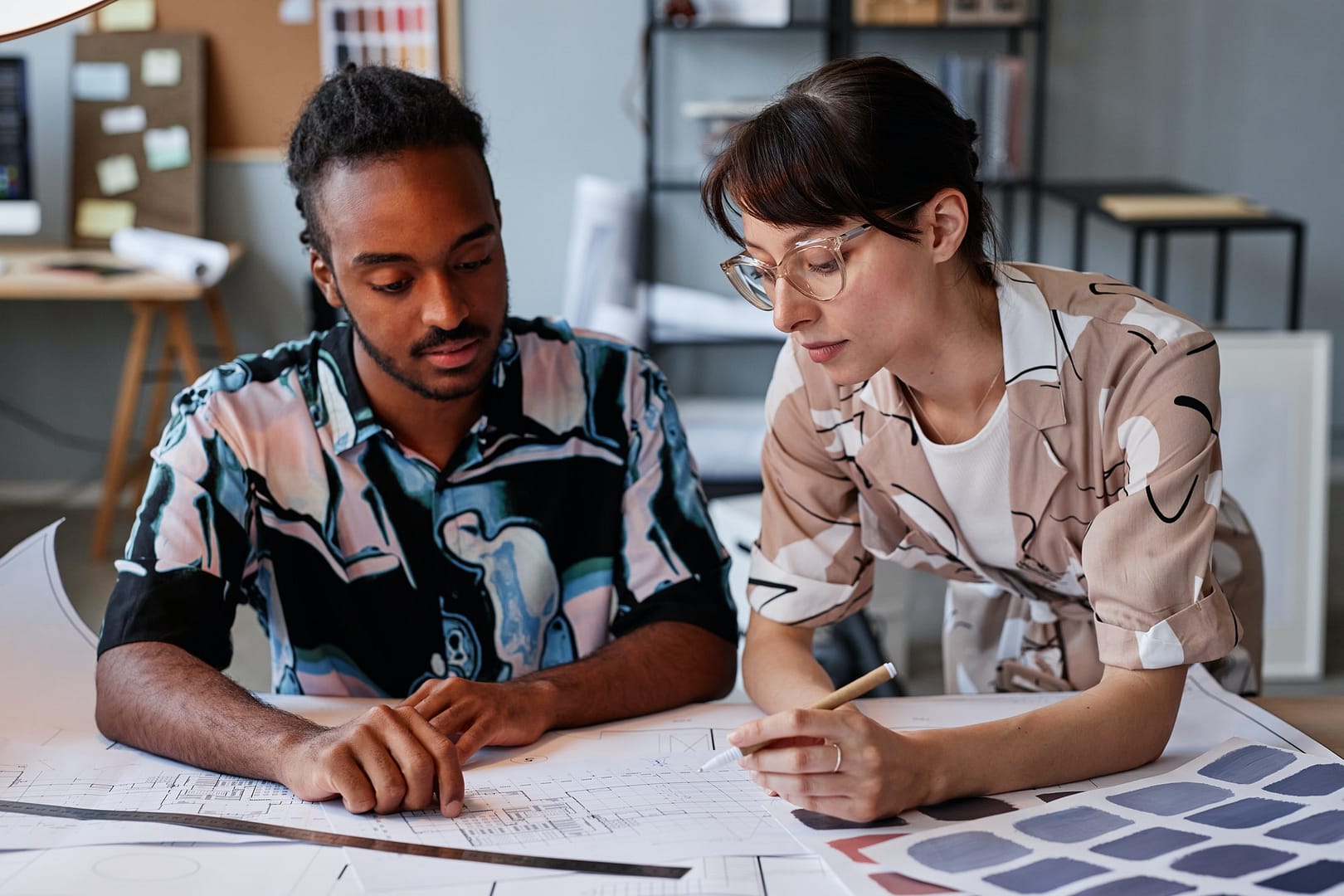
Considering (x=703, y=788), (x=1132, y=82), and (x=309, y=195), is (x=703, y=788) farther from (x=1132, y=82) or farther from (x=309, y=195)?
(x=1132, y=82)

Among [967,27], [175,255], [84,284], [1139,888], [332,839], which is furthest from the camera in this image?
Answer: [967,27]

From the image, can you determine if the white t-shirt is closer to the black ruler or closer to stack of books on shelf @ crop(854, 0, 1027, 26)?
the black ruler

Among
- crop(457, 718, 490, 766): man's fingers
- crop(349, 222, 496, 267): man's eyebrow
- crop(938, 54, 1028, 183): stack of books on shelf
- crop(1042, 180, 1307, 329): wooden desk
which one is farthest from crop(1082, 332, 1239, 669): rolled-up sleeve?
crop(938, 54, 1028, 183): stack of books on shelf

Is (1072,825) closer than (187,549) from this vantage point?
Yes

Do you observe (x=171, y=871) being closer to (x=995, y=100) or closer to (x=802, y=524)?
(x=802, y=524)

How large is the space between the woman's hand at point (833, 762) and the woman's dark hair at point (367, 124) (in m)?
0.68

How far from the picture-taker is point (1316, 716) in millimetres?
1173

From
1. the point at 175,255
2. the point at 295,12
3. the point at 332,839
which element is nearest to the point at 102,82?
the point at 295,12

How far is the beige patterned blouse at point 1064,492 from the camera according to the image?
1069mm

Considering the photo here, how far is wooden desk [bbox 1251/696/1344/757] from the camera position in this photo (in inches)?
44.1

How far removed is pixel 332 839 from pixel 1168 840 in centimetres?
57

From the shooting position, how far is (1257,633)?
1500 mm

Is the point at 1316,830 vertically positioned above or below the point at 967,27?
below

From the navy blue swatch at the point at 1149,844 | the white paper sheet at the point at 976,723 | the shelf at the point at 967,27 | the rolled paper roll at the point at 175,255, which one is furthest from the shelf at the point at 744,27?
the navy blue swatch at the point at 1149,844
